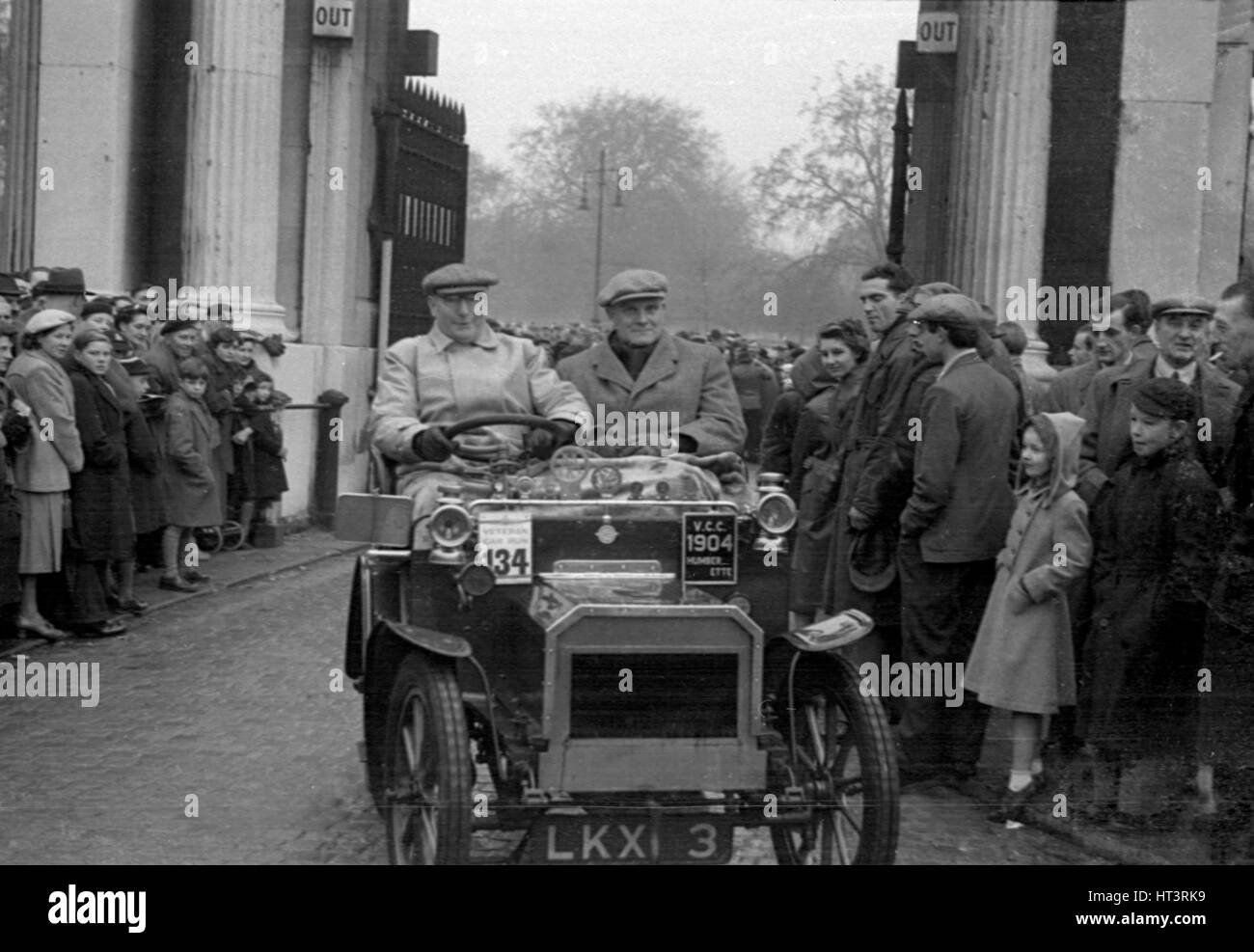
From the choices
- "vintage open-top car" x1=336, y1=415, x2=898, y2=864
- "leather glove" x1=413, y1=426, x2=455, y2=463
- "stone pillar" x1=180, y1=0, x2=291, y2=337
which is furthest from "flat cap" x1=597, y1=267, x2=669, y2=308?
"stone pillar" x1=180, y1=0, x2=291, y2=337

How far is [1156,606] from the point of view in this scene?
6.46 meters

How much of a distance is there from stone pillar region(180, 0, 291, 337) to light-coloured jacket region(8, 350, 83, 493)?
4.73 meters

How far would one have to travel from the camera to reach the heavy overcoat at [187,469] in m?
11.8

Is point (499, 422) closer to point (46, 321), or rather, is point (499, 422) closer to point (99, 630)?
point (46, 321)

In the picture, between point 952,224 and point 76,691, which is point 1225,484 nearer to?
point 76,691

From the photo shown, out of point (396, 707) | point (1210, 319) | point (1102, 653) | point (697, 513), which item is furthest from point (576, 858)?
point (1210, 319)

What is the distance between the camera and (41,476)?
9.52 metres

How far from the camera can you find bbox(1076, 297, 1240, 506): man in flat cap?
22.1ft

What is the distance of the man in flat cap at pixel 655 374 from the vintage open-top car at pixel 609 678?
1.24 ft

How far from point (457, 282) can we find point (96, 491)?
4.27 m

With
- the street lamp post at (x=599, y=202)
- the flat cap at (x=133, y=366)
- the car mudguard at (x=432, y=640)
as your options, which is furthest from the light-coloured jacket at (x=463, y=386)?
the street lamp post at (x=599, y=202)
